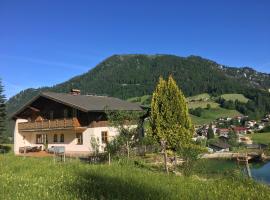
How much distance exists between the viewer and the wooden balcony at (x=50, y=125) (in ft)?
140

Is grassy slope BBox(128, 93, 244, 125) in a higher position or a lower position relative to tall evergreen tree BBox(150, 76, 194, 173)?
higher

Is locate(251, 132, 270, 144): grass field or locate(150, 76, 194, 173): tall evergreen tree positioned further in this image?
locate(251, 132, 270, 144): grass field

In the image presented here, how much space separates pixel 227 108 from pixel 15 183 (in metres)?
127

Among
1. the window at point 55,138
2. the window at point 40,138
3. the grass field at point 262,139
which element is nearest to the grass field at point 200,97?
the grass field at point 262,139

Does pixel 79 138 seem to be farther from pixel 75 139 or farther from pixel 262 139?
pixel 262 139

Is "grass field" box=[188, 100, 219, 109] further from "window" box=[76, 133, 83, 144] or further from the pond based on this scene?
the pond

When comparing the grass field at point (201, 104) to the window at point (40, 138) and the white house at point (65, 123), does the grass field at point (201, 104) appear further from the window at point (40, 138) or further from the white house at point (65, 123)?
the window at point (40, 138)

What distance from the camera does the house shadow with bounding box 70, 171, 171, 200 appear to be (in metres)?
10.4

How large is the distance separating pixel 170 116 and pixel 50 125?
1589cm

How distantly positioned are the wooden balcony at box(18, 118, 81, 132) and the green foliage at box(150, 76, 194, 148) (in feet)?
32.3

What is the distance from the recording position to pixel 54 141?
47125mm

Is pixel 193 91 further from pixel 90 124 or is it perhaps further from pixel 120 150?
pixel 120 150

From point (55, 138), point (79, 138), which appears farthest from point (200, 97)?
point (79, 138)

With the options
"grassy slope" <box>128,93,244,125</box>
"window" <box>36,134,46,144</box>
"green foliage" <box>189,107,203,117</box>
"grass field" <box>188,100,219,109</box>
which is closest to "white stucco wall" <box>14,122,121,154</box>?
"window" <box>36,134,46,144</box>
